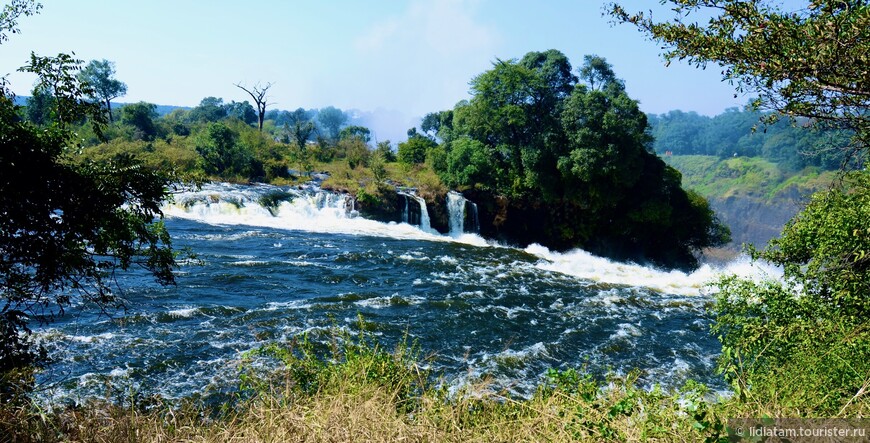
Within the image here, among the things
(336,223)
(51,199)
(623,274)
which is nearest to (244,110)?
(336,223)

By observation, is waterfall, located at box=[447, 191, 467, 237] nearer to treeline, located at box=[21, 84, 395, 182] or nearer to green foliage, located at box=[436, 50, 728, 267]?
green foliage, located at box=[436, 50, 728, 267]

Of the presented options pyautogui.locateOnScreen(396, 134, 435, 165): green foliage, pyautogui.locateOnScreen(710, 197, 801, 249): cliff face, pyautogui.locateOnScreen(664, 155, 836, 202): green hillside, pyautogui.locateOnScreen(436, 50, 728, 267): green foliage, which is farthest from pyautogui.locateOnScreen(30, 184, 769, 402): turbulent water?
pyautogui.locateOnScreen(710, 197, 801, 249): cliff face

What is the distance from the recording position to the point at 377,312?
38.0ft

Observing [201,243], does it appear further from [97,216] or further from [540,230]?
[540,230]

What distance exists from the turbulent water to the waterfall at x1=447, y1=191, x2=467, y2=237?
2301 millimetres

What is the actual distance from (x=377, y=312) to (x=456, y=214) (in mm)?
12043

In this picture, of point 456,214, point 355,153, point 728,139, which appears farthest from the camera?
point 728,139

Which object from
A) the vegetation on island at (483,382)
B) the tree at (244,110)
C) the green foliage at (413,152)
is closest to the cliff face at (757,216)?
the green foliage at (413,152)

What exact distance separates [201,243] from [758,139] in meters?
92.7

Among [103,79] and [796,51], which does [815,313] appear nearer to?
[796,51]

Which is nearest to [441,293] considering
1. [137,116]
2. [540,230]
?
[540,230]

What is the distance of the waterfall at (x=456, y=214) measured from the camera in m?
23.0

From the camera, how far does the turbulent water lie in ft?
27.2

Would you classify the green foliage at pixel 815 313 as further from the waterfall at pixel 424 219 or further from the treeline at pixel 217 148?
the treeline at pixel 217 148
